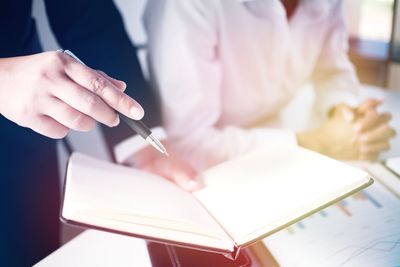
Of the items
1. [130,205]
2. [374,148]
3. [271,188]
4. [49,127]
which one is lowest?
[374,148]

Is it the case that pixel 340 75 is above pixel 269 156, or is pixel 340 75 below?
below

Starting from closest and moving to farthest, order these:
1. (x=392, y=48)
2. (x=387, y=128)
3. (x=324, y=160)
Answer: (x=324, y=160) < (x=387, y=128) < (x=392, y=48)

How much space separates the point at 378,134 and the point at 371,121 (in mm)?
36

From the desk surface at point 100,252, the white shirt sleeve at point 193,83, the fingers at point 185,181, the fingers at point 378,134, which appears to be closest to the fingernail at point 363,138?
the fingers at point 378,134

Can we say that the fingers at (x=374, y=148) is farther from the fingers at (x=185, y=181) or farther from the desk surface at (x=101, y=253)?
the desk surface at (x=101, y=253)

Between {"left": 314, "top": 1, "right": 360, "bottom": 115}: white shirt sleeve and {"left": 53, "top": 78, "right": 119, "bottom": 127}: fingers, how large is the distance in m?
0.66

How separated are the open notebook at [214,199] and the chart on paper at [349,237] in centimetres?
8

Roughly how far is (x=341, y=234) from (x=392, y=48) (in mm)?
597

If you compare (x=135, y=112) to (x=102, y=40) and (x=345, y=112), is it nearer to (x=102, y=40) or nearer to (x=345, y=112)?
Result: (x=102, y=40)

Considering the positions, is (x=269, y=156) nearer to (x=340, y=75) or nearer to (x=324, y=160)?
(x=324, y=160)

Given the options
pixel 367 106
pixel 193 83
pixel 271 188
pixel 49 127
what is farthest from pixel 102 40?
pixel 367 106

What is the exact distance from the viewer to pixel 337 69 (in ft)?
3.13

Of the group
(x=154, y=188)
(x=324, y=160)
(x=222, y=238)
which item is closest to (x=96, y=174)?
(x=154, y=188)

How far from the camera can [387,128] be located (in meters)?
0.78
